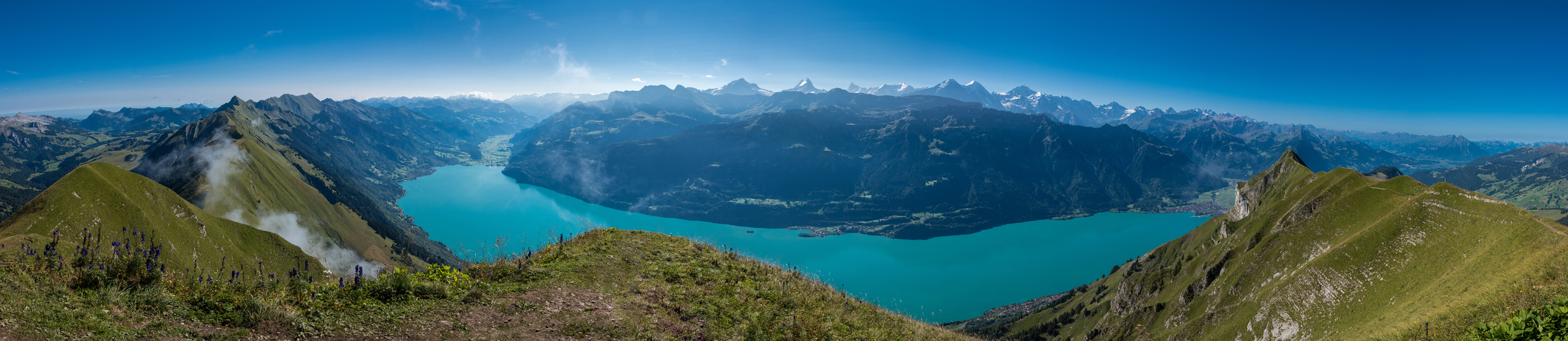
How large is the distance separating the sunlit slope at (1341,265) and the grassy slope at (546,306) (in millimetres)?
21060

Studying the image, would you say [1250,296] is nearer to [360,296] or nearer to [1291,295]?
[1291,295]

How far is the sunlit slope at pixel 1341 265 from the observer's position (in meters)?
26.3

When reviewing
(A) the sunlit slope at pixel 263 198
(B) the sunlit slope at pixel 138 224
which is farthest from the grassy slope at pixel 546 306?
(A) the sunlit slope at pixel 263 198

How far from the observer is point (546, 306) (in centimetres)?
1191

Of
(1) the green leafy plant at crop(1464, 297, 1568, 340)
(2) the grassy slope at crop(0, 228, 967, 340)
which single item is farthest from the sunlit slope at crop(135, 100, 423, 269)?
(1) the green leafy plant at crop(1464, 297, 1568, 340)

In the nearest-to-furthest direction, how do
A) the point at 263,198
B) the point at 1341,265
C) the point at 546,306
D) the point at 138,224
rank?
the point at 546,306
the point at 1341,265
the point at 138,224
the point at 263,198

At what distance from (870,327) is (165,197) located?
97382 mm

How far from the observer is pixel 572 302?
1248 centimetres

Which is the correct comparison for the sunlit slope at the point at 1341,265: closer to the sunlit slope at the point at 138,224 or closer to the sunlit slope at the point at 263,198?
the sunlit slope at the point at 138,224

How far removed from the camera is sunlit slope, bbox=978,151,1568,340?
86.4 ft

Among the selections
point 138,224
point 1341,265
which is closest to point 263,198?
point 138,224

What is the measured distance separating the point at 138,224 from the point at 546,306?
77256mm

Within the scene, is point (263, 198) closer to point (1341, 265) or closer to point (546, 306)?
point (546, 306)

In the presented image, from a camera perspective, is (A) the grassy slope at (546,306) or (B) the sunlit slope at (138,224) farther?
(B) the sunlit slope at (138,224)
